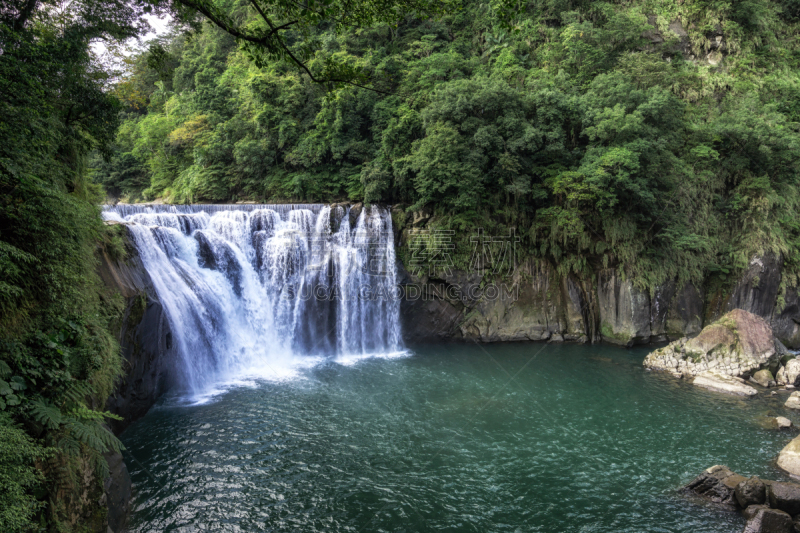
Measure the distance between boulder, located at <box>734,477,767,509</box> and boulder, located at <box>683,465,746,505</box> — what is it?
14 cm

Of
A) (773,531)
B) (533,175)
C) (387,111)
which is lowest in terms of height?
(773,531)

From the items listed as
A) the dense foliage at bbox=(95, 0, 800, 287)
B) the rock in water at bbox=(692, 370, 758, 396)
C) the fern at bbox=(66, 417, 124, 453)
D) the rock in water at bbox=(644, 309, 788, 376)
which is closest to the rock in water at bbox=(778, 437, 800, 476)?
the rock in water at bbox=(692, 370, 758, 396)

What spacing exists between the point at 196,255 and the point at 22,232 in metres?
9.56

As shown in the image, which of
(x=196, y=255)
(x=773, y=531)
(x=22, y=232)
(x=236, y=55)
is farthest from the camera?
(x=236, y=55)

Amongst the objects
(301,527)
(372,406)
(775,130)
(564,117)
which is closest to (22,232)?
(301,527)

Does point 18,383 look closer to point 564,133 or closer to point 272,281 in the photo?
point 272,281

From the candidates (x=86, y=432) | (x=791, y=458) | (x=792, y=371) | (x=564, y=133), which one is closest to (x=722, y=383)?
(x=792, y=371)

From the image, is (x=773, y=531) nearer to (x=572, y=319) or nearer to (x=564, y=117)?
(x=572, y=319)

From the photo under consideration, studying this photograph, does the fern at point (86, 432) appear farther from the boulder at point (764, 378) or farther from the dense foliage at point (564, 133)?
the boulder at point (764, 378)

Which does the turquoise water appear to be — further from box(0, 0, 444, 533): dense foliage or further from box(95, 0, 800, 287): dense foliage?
box(95, 0, 800, 287): dense foliage

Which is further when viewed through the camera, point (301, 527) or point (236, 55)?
point (236, 55)

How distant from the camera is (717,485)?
818 cm

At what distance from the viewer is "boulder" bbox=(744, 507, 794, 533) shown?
7094mm

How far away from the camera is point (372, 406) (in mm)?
12016
